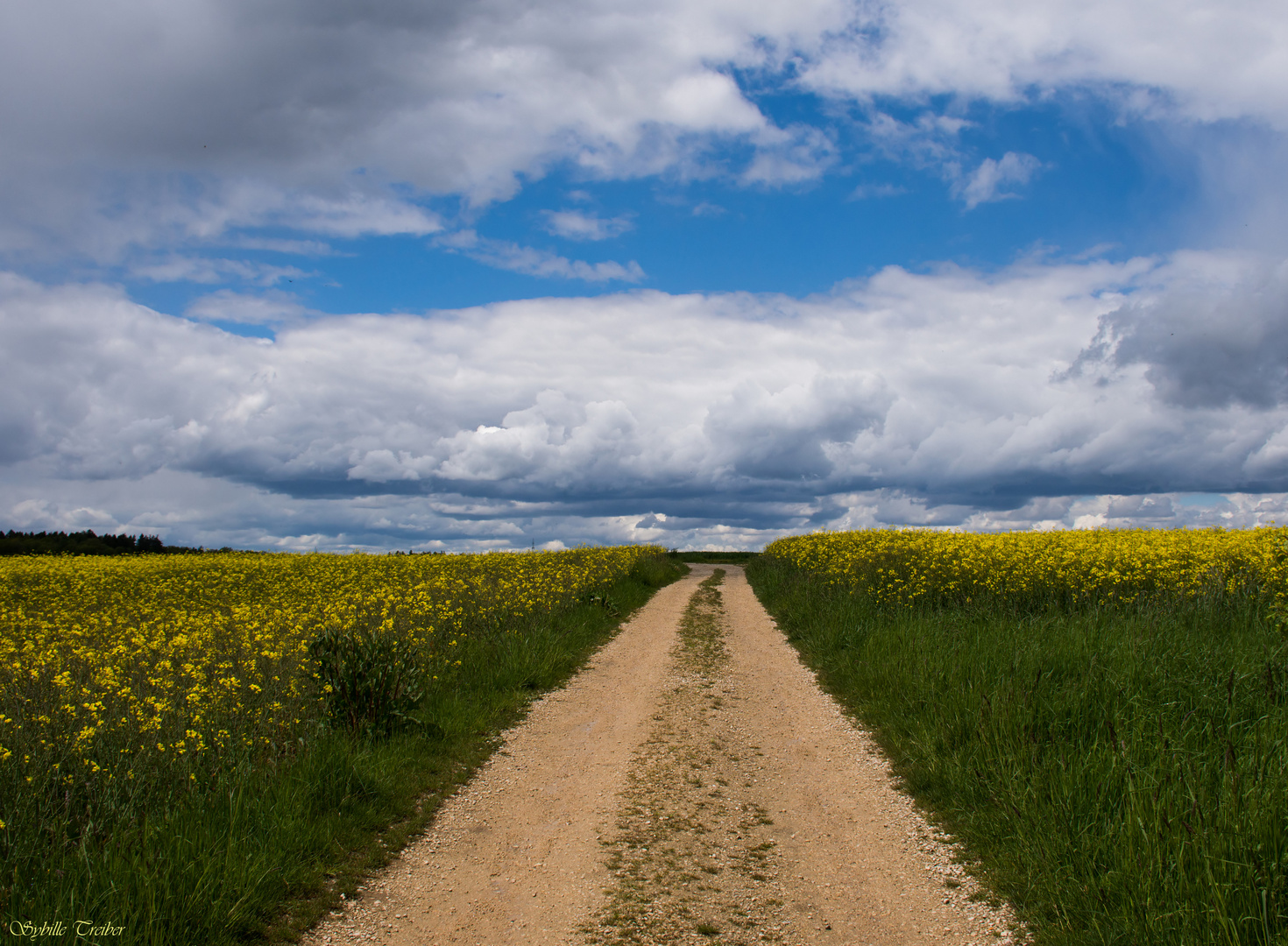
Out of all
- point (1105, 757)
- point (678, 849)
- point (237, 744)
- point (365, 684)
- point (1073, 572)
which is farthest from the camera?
point (1073, 572)

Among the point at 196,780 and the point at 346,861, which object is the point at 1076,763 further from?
the point at 196,780

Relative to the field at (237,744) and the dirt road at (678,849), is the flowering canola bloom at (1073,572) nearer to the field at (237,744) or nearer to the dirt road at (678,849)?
the dirt road at (678,849)

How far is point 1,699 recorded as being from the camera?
23.7 feet

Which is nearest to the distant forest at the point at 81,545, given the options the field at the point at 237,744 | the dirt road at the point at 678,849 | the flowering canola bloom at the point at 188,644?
the flowering canola bloom at the point at 188,644

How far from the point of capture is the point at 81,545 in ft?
136

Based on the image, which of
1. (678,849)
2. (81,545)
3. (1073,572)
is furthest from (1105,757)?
(81,545)

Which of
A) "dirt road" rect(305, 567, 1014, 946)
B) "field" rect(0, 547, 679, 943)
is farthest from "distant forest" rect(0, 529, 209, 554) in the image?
"dirt road" rect(305, 567, 1014, 946)

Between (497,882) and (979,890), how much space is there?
342 centimetres

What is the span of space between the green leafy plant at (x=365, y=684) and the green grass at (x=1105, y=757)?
5.49m

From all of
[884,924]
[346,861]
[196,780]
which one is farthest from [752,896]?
[196,780]

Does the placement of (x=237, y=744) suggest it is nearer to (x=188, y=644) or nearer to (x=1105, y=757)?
(x=188, y=644)

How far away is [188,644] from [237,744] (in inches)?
148

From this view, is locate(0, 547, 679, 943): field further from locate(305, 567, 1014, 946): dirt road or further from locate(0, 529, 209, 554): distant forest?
locate(0, 529, 209, 554): distant forest

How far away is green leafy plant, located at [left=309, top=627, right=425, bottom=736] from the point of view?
7789mm
